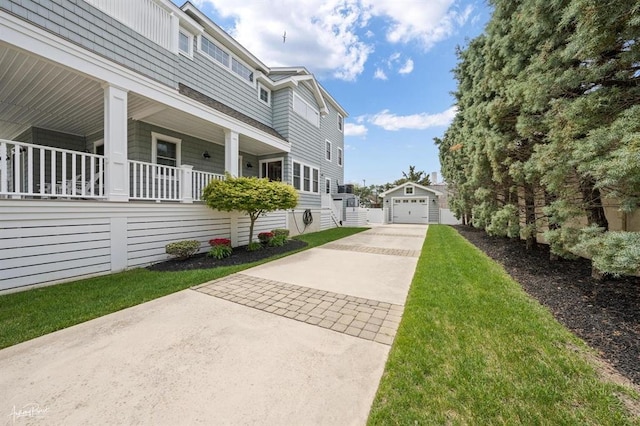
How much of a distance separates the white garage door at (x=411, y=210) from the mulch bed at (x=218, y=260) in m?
17.2

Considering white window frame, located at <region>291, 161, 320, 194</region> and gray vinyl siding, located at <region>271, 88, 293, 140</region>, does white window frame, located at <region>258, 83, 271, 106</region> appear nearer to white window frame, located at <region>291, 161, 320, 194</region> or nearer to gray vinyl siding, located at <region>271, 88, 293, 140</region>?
gray vinyl siding, located at <region>271, 88, 293, 140</region>

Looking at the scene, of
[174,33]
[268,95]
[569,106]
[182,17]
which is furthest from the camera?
[268,95]

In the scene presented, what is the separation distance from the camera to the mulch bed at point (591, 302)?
245cm

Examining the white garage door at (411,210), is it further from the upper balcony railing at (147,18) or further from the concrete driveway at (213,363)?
the upper balcony railing at (147,18)

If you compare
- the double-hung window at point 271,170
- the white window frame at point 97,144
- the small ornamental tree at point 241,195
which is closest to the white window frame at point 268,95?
the double-hung window at point 271,170

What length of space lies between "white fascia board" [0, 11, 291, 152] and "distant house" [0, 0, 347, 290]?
2 cm

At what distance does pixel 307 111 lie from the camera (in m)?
12.6

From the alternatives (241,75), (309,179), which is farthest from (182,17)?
(309,179)

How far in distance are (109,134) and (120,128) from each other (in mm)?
238

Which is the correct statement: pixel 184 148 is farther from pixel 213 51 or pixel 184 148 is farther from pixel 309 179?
pixel 309 179

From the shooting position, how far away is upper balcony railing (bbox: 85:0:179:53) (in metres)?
5.53

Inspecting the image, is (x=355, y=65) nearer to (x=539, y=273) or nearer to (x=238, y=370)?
(x=539, y=273)

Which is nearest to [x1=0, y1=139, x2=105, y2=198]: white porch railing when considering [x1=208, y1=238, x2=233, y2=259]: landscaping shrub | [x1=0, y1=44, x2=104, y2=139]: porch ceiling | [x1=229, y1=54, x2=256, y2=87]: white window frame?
[x1=0, y1=44, x2=104, y2=139]: porch ceiling

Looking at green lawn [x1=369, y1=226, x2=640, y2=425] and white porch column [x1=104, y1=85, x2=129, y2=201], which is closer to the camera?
green lawn [x1=369, y1=226, x2=640, y2=425]
